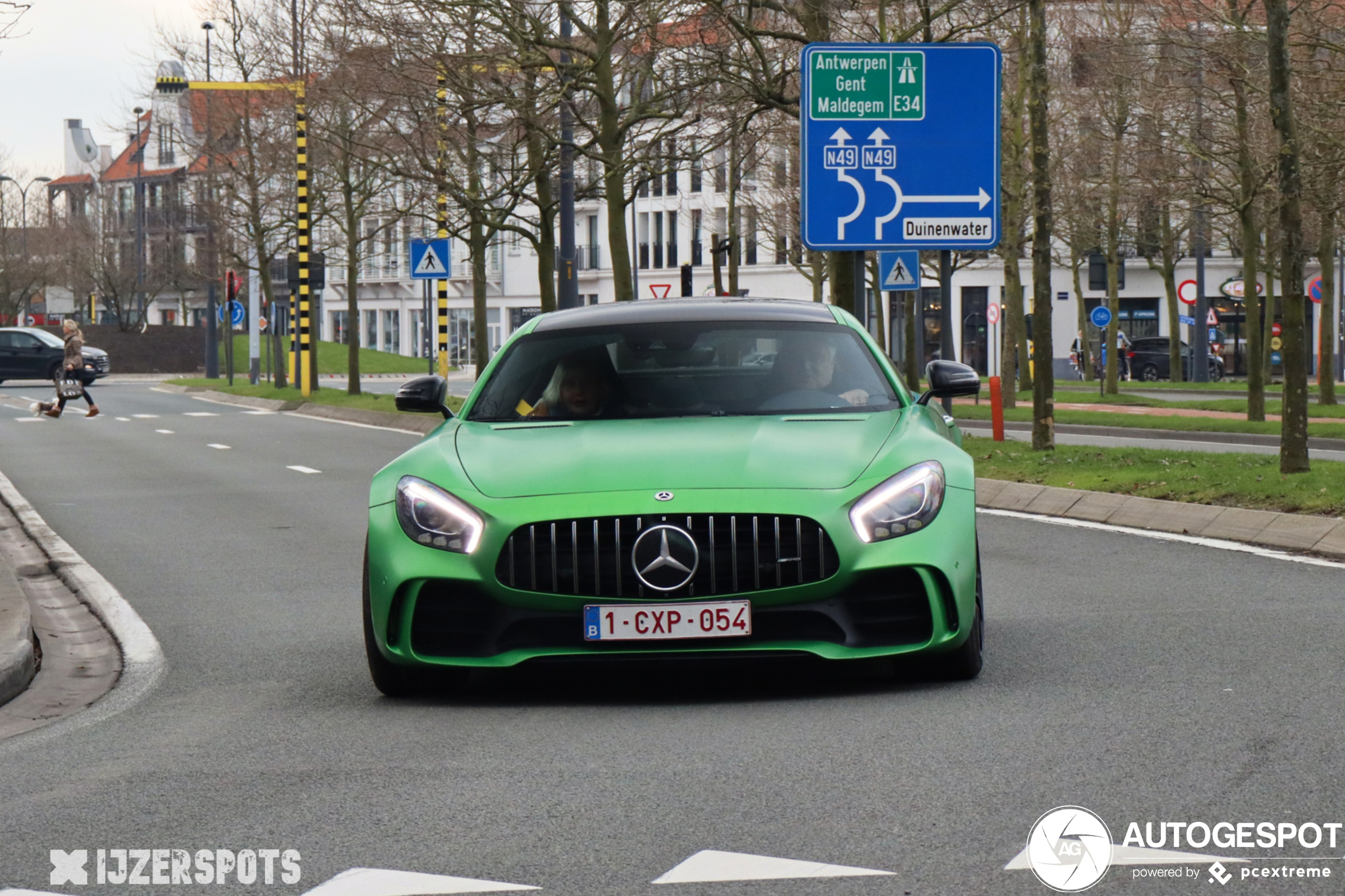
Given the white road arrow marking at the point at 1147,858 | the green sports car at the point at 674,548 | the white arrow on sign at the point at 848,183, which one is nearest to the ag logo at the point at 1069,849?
the white road arrow marking at the point at 1147,858

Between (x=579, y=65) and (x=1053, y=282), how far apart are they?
47.6 m

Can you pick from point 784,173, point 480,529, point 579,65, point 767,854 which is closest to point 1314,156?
Answer: point 579,65

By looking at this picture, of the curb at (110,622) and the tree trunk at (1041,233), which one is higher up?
the tree trunk at (1041,233)

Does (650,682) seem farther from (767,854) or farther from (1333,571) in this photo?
(1333,571)

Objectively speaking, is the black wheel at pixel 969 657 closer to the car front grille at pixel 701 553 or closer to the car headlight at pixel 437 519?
the car front grille at pixel 701 553

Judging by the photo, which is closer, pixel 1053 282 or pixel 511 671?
pixel 511 671

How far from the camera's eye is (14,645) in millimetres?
8297

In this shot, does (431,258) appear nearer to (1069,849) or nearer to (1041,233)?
(1041,233)

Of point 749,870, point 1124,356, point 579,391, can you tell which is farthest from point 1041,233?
point 1124,356

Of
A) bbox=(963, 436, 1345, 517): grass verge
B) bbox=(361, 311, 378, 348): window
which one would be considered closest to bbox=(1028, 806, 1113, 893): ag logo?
bbox=(963, 436, 1345, 517): grass verge

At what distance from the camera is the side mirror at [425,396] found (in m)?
8.34

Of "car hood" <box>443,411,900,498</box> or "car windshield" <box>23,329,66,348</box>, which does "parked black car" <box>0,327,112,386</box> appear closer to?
"car windshield" <box>23,329,66,348</box>

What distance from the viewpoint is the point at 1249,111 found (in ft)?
98.6

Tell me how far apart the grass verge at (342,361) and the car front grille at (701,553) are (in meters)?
67.0
